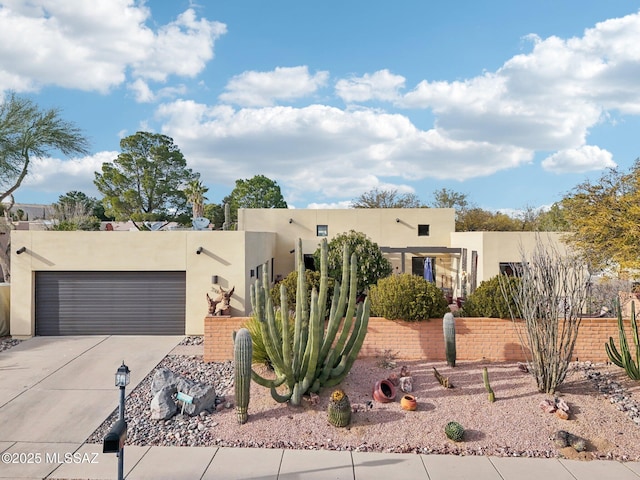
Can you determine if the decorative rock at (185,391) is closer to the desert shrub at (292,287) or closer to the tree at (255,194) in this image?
the desert shrub at (292,287)

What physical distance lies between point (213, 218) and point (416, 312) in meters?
40.3

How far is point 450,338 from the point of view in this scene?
388 inches

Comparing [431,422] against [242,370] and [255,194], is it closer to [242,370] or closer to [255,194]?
[242,370]

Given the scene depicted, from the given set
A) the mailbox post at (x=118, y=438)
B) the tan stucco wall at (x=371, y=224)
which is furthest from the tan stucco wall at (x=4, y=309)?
the tan stucco wall at (x=371, y=224)

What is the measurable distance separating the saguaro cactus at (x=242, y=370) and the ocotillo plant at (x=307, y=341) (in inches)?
9.9

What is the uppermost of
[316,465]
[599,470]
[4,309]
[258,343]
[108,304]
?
[108,304]

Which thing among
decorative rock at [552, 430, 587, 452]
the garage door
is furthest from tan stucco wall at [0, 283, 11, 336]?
decorative rock at [552, 430, 587, 452]

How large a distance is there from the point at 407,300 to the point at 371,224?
44.0ft

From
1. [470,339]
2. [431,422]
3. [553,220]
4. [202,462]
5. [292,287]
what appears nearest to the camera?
[202,462]

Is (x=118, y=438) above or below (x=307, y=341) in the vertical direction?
below

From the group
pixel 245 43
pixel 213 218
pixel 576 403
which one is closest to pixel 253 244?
pixel 245 43

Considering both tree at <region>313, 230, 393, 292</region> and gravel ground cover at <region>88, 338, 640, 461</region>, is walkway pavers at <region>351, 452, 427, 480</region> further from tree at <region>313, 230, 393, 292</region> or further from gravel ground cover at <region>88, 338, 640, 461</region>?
tree at <region>313, 230, 393, 292</region>

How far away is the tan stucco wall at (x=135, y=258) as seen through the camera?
1370 centimetres

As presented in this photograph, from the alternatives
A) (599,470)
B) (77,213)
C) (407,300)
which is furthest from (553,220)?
(77,213)
